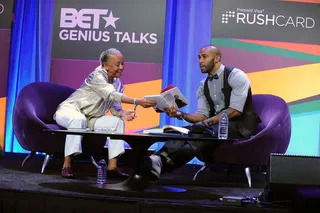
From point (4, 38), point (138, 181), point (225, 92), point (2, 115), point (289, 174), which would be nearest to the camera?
point (289, 174)

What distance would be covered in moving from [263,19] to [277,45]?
360 mm

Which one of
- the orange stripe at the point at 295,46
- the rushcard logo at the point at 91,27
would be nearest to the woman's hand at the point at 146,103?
the rushcard logo at the point at 91,27

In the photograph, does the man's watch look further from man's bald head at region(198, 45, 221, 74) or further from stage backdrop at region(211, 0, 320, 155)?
stage backdrop at region(211, 0, 320, 155)

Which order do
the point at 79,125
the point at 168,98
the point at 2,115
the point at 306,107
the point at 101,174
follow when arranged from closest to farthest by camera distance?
the point at 101,174 < the point at 168,98 < the point at 79,125 < the point at 306,107 < the point at 2,115

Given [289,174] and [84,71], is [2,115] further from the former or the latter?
[289,174]

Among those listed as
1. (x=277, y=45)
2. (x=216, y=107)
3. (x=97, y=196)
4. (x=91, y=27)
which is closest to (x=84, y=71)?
(x=91, y=27)

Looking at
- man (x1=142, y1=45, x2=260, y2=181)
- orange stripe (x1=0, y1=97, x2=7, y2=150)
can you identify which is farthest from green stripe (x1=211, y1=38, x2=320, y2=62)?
orange stripe (x1=0, y1=97, x2=7, y2=150)

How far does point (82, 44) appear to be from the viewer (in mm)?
6895

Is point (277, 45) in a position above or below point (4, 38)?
above

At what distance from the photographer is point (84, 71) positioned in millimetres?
6906

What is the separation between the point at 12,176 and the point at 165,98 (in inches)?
55.6

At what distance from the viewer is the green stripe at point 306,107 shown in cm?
670

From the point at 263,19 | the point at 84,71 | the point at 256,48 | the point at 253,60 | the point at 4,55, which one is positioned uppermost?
the point at 263,19

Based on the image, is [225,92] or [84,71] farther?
[84,71]
